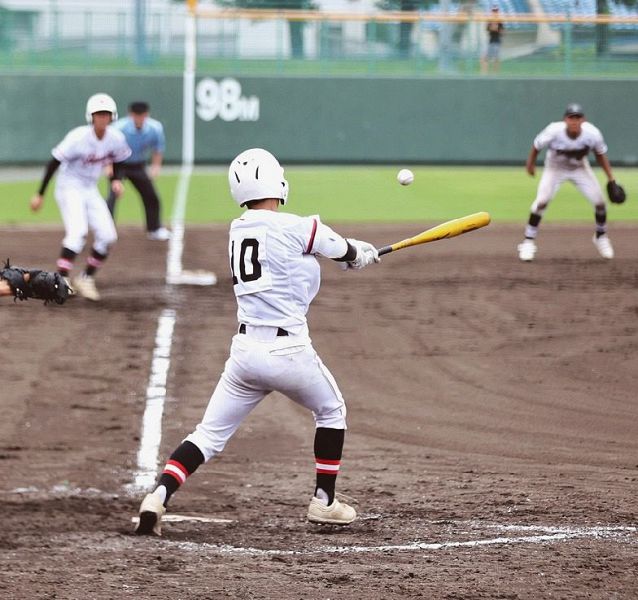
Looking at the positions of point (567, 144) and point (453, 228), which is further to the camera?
point (567, 144)

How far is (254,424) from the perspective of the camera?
873 cm

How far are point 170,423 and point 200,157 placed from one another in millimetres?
21271

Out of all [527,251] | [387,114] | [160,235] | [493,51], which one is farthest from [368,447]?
[493,51]

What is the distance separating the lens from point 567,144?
50.6 feet

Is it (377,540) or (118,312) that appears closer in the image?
(377,540)

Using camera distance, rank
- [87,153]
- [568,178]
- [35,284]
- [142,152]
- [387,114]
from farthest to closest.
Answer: [387,114] → [142,152] → [568,178] → [87,153] → [35,284]

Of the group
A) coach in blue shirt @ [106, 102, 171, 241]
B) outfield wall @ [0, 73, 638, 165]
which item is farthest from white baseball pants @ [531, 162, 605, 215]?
outfield wall @ [0, 73, 638, 165]

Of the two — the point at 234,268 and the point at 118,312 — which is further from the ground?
the point at 234,268

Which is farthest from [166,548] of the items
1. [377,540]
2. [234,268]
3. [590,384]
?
[590,384]

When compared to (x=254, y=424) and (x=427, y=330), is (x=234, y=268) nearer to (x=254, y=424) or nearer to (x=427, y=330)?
(x=254, y=424)

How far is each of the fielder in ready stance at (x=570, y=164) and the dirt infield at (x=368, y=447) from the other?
116 cm

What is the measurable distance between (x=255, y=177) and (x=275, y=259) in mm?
463

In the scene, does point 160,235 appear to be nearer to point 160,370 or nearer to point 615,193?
point 615,193

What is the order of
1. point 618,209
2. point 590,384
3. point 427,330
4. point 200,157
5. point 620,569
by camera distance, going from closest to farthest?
point 620,569, point 590,384, point 427,330, point 618,209, point 200,157
